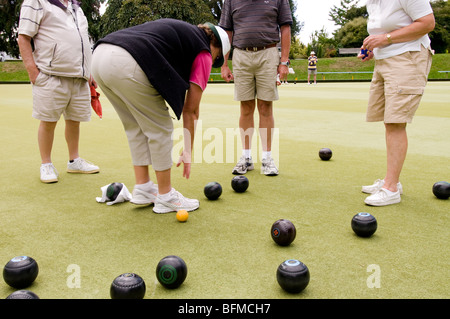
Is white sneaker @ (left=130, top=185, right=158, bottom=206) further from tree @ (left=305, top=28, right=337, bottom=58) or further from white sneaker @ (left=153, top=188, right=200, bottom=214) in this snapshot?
tree @ (left=305, top=28, right=337, bottom=58)

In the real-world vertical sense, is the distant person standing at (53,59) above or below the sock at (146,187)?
above

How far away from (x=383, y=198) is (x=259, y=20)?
2.43 meters

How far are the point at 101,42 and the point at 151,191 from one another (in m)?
1.37

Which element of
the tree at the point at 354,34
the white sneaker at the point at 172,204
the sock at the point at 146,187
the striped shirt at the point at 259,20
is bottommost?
the white sneaker at the point at 172,204

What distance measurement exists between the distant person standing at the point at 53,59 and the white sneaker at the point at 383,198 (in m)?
3.33

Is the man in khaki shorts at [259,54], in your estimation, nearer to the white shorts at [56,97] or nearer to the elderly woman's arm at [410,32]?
the elderly woman's arm at [410,32]

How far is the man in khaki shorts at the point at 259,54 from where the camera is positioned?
15.6 feet

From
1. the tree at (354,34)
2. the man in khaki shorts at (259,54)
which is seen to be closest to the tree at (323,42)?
the tree at (354,34)

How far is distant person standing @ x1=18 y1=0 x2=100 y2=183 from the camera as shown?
4.40m

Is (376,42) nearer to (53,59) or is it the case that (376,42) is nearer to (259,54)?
(259,54)

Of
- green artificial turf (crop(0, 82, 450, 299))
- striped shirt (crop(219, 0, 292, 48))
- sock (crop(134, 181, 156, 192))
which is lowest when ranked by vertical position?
green artificial turf (crop(0, 82, 450, 299))

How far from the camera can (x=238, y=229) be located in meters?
3.20

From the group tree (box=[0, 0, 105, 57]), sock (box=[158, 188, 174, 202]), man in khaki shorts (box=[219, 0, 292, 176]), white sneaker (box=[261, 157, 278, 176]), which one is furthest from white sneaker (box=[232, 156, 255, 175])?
tree (box=[0, 0, 105, 57])
